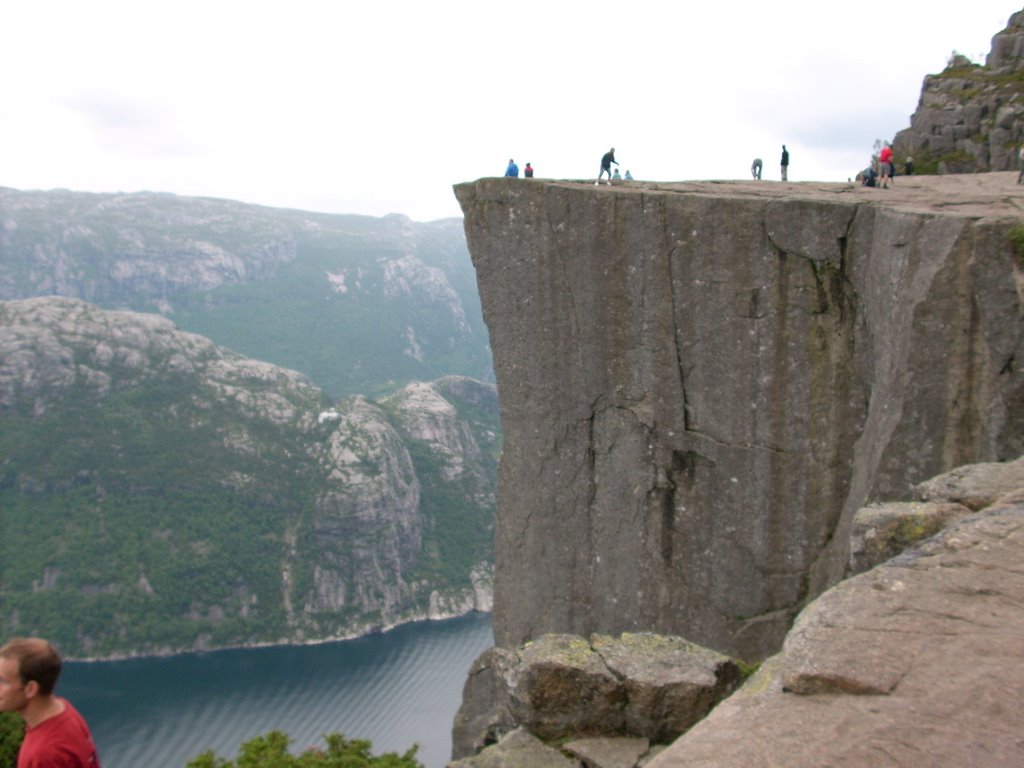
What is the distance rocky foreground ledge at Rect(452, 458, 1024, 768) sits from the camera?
627 centimetres

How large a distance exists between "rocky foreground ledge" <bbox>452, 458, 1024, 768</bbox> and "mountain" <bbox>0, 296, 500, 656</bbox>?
135511 millimetres

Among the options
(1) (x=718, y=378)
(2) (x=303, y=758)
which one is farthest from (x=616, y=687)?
(2) (x=303, y=758)

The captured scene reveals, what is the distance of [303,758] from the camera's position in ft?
85.8

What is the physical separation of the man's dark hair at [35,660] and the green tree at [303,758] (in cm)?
1992

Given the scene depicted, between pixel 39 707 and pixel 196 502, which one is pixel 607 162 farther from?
pixel 196 502

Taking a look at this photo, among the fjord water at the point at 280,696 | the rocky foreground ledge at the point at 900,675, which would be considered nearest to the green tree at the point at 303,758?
the rocky foreground ledge at the point at 900,675

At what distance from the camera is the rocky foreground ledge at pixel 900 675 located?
20.6 ft

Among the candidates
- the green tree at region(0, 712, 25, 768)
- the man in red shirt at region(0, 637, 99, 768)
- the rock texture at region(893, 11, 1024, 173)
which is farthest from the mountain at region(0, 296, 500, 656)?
the man in red shirt at region(0, 637, 99, 768)

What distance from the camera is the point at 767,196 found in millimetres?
17344

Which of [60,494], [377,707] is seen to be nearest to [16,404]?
[60,494]

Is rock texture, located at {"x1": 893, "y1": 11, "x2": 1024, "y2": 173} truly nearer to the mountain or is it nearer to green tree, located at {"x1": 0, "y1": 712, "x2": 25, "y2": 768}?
green tree, located at {"x1": 0, "y1": 712, "x2": 25, "y2": 768}

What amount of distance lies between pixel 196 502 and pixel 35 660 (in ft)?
507

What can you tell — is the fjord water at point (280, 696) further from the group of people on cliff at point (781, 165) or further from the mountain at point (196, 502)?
the group of people on cliff at point (781, 165)

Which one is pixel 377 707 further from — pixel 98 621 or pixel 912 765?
pixel 912 765
